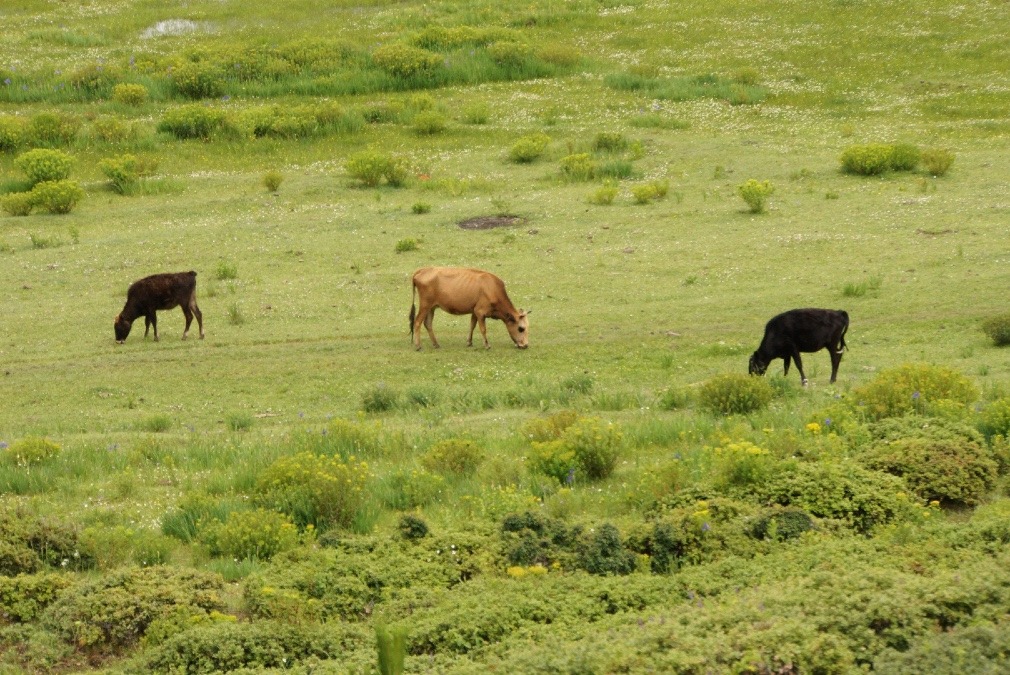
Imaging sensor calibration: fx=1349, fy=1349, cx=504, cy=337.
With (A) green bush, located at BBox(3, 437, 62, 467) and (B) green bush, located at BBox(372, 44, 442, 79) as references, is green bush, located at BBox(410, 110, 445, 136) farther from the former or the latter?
(A) green bush, located at BBox(3, 437, 62, 467)

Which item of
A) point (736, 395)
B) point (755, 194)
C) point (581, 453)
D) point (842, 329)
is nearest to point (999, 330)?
point (842, 329)

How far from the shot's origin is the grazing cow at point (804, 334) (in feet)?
62.3

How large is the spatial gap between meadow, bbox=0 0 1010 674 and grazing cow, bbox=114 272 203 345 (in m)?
0.45

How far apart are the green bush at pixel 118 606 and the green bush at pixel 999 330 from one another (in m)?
13.4

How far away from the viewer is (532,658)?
32.1 ft

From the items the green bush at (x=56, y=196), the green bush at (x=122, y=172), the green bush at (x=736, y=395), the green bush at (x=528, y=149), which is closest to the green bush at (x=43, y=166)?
the green bush at (x=122, y=172)

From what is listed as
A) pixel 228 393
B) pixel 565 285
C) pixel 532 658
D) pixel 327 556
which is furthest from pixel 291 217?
pixel 532 658

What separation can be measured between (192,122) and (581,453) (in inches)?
1059

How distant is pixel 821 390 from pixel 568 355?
4921mm

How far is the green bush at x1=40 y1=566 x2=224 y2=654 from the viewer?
1097cm

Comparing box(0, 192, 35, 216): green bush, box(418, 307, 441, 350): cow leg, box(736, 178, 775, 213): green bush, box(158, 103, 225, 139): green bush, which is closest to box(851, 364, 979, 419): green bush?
box(418, 307, 441, 350): cow leg

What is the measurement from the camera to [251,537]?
12766 mm

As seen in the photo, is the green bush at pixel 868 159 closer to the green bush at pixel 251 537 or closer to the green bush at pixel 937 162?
the green bush at pixel 937 162

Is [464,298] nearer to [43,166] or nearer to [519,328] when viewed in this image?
[519,328]
